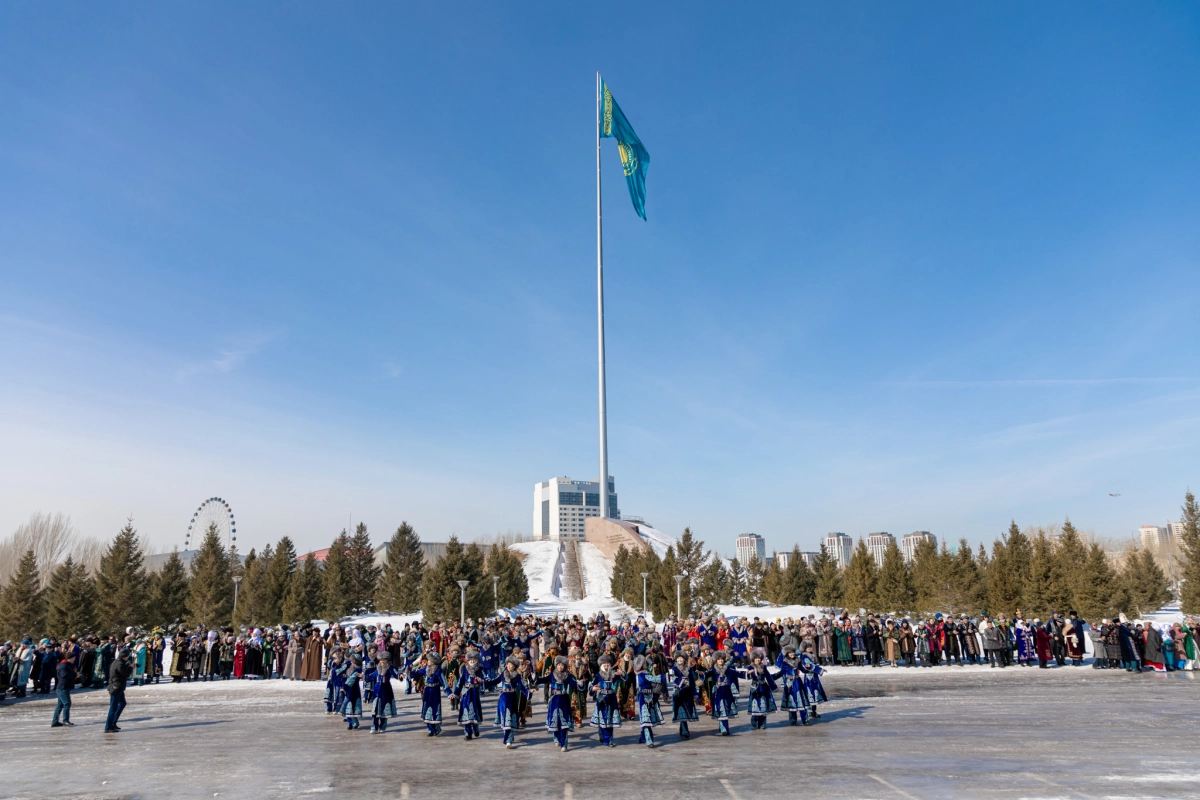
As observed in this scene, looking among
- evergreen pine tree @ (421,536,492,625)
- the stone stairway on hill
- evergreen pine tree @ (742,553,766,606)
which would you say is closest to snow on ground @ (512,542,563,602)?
A: the stone stairway on hill

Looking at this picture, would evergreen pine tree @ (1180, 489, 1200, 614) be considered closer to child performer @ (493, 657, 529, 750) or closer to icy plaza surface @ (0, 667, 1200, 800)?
icy plaza surface @ (0, 667, 1200, 800)

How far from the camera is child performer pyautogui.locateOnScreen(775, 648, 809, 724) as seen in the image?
1566cm

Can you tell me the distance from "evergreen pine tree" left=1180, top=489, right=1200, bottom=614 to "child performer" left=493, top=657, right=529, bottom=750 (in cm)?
5880

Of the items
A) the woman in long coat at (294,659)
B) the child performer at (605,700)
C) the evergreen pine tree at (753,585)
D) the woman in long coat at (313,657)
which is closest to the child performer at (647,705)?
the child performer at (605,700)

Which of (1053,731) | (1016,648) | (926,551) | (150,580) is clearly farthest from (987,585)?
(150,580)

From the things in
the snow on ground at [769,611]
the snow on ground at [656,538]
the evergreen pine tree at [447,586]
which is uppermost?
the snow on ground at [656,538]

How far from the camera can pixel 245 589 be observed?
2105 inches

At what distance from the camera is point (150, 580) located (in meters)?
52.2

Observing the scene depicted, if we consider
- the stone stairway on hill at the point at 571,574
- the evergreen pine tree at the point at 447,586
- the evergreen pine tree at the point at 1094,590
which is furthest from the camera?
the stone stairway on hill at the point at 571,574

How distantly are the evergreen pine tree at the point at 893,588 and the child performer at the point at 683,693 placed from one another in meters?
45.0

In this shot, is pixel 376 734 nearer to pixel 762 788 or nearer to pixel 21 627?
pixel 762 788

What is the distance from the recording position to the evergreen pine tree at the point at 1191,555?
5166 cm

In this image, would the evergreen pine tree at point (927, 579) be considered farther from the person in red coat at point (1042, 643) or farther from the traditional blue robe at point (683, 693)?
the traditional blue robe at point (683, 693)

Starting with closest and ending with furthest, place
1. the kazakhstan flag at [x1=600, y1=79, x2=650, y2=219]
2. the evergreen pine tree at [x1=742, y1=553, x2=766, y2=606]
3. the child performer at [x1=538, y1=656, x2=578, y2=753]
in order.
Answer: the child performer at [x1=538, y1=656, x2=578, y2=753] < the evergreen pine tree at [x1=742, y1=553, x2=766, y2=606] < the kazakhstan flag at [x1=600, y1=79, x2=650, y2=219]
